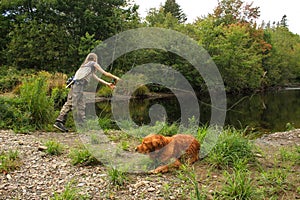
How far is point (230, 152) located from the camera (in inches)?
158

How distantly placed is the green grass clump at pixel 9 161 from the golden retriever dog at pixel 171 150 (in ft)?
6.02

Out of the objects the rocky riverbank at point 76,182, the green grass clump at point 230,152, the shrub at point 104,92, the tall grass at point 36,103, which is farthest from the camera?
the shrub at point 104,92

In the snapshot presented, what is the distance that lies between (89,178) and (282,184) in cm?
240

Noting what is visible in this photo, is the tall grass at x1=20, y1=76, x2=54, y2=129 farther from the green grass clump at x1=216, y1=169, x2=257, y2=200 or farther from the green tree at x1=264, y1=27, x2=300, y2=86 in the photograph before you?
the green tree at x1=264, y1=27, x2=300, y2=86

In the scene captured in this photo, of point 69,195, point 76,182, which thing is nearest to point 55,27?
point 76,182

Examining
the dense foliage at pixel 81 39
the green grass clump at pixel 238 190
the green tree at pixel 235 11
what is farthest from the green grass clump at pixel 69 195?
the green tree at pixel 235 11

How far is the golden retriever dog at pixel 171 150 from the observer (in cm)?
383

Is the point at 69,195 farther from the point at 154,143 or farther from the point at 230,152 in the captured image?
the point at 230,152

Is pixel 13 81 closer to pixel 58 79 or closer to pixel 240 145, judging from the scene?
pixel 58 79

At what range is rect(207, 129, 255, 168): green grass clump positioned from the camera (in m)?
3.88

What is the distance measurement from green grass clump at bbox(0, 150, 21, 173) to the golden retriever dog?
1.83 metres

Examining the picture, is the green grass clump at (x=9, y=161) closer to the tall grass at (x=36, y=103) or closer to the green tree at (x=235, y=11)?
the tall grass at (x=36, y=103)

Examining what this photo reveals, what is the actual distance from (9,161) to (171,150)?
2.27m

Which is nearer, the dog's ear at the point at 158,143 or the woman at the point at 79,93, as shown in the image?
the dog's ear at the point at 158,143
